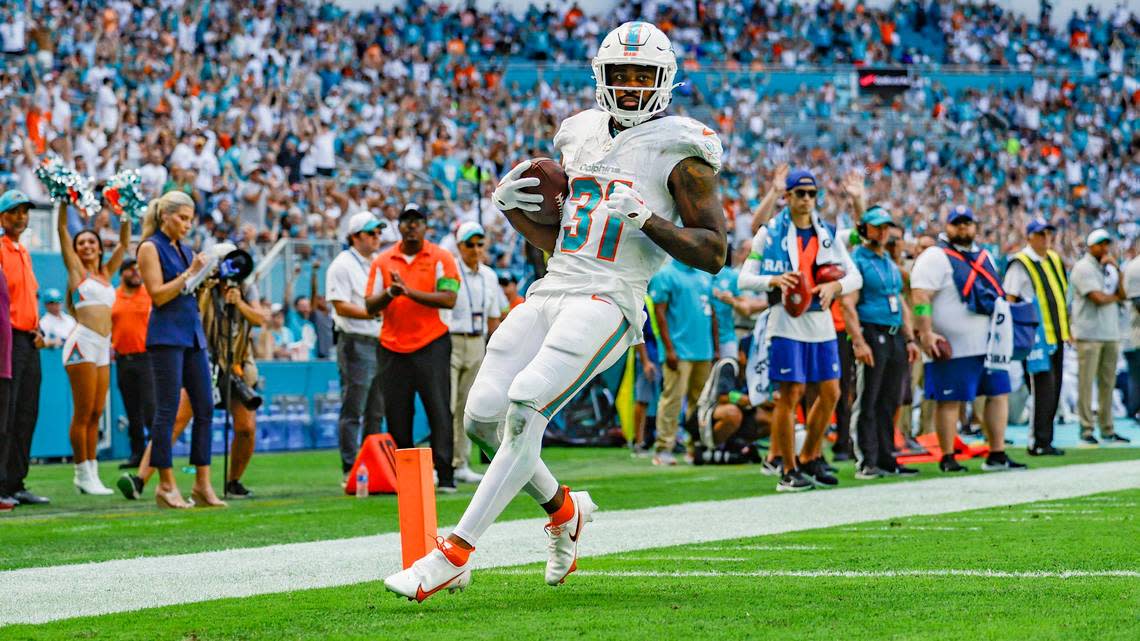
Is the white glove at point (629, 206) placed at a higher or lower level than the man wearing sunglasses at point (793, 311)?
higher

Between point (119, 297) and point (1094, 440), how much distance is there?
9557mm

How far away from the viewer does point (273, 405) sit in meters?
17.2

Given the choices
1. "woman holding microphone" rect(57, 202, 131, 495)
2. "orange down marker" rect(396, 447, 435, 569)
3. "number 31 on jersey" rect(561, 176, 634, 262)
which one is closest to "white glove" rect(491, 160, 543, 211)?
"number 31 on jersey" rect(561, 176, 634, 262)

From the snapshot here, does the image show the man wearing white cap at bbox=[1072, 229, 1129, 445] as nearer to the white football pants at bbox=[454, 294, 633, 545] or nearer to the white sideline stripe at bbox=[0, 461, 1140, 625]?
the white sideline stripe at bbox=[0, 461, 1140, 625]

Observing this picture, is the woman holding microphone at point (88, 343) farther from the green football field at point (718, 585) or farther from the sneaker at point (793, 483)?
the sneaker at point (793, 483)

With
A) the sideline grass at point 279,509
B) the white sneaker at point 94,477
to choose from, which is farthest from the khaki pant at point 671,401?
the white sneaker at point 94,477

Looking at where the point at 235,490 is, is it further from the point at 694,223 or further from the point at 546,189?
the point at 694,223

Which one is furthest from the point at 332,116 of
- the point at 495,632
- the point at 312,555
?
the point at 495,632

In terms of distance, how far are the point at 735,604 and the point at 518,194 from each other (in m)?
1.61

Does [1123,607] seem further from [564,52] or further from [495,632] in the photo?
[564,52]

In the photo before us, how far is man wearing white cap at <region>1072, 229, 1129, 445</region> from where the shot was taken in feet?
53.5

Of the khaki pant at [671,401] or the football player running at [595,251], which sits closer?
the football player running at [595,251]

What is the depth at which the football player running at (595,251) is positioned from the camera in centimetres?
547

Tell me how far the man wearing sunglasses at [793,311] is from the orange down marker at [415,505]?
214 inches
